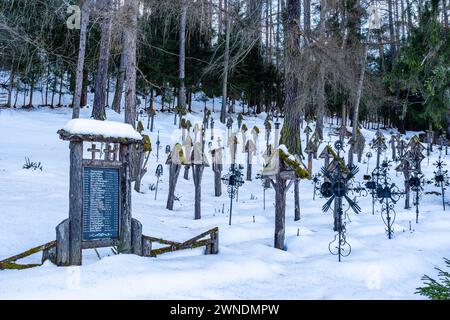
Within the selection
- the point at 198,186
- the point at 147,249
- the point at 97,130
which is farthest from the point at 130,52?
the point at 147,249

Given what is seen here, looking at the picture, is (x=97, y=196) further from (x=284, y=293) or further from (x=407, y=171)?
(x=407, y=171)

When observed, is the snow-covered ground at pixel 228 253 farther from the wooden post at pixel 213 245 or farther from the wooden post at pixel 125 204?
the wooden post at pixel 125 204

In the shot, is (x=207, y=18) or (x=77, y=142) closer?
(x=77, y=142)

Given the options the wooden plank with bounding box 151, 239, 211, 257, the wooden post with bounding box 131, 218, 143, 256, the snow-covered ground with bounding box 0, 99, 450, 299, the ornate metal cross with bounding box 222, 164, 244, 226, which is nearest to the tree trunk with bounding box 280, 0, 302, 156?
the ornate metal cross with bounding box 222, 164, 244, 226

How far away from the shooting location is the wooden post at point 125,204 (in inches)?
232

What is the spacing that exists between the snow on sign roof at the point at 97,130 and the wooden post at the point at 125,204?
21cm

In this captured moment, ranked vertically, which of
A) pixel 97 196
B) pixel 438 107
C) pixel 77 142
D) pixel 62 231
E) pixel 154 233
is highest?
pixel 438 107

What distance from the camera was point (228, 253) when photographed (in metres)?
6.54

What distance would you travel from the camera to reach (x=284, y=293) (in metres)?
4.76

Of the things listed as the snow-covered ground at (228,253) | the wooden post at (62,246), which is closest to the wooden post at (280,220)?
the snow-covered ground at (228,253)

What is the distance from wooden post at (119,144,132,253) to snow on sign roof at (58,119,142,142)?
21 centimetres

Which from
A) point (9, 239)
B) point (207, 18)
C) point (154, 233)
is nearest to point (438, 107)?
point (207, 18)

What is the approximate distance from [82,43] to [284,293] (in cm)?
1210

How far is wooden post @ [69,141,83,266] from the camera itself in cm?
530
